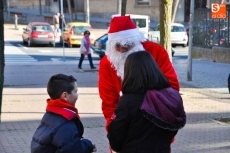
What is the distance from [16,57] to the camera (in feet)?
96.6

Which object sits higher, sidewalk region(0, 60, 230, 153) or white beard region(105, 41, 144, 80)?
white beard region(105, 41, 144, 80)

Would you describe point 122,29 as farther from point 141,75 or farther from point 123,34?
point 141,75

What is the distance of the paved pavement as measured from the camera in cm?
887

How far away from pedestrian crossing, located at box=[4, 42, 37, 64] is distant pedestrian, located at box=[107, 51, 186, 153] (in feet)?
76.2

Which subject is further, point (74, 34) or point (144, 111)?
point (74, 34)

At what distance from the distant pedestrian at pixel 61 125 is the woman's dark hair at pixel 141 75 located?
0.45 meters

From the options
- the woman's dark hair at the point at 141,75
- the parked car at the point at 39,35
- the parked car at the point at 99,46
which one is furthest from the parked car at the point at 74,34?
the woman's dark hair at the point at 141,75

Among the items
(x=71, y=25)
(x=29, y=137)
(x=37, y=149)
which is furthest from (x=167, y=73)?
(x=71, y=25)

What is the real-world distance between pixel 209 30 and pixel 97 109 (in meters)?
14.8

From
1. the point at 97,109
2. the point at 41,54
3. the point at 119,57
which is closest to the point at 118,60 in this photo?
the point at 119,57

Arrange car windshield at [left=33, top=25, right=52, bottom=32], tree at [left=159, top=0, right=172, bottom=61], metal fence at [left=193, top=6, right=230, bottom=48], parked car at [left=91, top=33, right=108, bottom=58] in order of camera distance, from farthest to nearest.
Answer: car windshield at [left=33, top=25, right=52, bottom=32], parked car at [left=91, top=33, right=108, bottom=58], metal fence at [left=193, top=6, right=230, bottom=48], tree at [left=159, top=0, right=172, bottom=61]

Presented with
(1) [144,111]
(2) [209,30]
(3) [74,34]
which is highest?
(1) [144,111]
